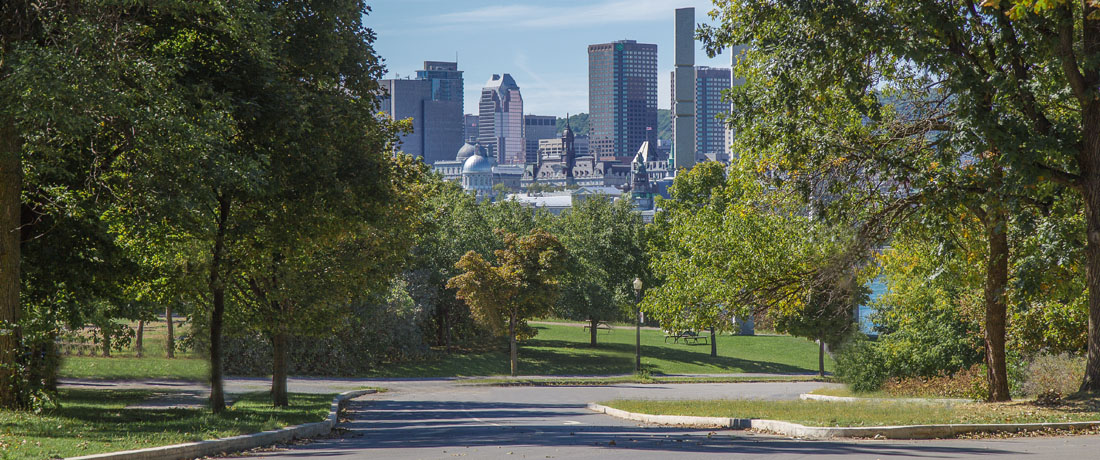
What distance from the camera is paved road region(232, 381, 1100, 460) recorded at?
35.9 feet

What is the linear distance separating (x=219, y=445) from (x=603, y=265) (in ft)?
142

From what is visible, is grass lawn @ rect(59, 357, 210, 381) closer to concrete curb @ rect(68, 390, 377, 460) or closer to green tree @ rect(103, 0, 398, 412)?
green tree @ rect(103, 0, 398, 412)

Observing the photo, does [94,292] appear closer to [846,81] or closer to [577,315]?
[846,81]

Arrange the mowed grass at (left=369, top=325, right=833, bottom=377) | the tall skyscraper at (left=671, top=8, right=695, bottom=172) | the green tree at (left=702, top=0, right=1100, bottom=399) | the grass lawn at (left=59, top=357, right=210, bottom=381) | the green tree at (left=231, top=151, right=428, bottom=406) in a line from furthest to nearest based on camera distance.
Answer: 1. the tall skyscraper at (left=671, top=8, right=695, bottom=172)
2. the mowed grass at (left=369, top=325, right=833, bottom=377)
3. the grass lawn at (left=59, top=357, right=210, bottom=381)
4. the green tree at (left=231, top=151, right=428, bottom=406)
5. the green tree at (left=702, top=0, right=1100, bottom=399)

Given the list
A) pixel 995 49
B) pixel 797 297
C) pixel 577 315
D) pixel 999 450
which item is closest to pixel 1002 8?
pixel 995 49

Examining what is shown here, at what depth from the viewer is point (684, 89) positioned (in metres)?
63.7

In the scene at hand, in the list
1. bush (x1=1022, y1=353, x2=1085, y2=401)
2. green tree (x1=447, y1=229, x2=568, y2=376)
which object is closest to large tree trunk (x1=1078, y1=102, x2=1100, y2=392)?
bush (x1=1022, y1=353, x2=1085, y2=401)

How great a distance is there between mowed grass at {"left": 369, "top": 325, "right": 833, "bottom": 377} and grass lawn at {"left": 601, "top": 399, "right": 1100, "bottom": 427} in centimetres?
2346

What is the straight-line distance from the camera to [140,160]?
44.1 ft

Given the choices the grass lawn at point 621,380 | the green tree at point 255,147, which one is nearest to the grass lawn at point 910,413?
the green tree at point 255,147

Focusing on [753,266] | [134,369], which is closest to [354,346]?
[134,369]

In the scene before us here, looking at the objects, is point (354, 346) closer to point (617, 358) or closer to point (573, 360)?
point (573, 360)

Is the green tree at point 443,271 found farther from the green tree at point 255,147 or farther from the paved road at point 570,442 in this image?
the green tree at point 255,147

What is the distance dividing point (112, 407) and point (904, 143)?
15447 mm
